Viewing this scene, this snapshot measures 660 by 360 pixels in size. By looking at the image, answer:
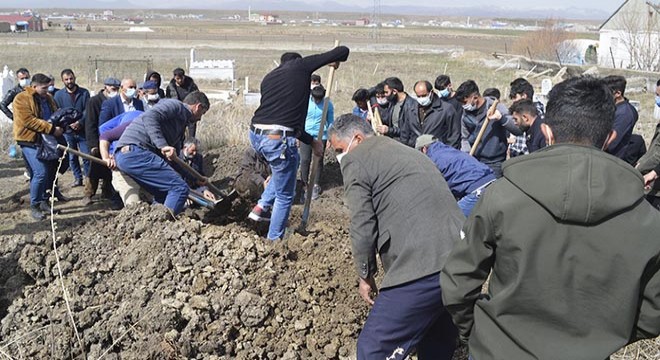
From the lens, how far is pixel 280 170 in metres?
5.27

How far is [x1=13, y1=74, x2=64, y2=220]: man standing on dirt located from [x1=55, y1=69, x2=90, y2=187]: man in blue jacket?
758 mm

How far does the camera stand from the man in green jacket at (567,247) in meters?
2.00

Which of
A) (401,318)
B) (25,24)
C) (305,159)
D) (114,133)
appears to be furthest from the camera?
(25,24)

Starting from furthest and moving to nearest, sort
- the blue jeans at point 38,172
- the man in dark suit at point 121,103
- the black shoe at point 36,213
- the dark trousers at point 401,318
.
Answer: the man in dark suit at point 121,103 < the black shoe at point 36,213 < the blue jeans at point 38,172 < the dark trousers at point 401,318

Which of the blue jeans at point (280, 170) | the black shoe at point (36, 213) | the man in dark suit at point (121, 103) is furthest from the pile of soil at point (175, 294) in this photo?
the man in dark suit at point (121, 103)

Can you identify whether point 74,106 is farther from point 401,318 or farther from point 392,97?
point 401,318

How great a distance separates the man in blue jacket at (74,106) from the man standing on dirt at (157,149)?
2.49 m

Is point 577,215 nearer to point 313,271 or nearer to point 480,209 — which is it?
point 480,209

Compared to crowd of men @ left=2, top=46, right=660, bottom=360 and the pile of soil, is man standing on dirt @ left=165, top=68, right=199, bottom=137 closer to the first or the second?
crowd of men @ left=2, top=46, right=660, bottom=360

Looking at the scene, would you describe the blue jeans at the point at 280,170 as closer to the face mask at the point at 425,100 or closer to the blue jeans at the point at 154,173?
the blue jeans at the point at 154,173

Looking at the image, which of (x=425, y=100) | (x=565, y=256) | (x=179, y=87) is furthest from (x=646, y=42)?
(x=565, y=256)

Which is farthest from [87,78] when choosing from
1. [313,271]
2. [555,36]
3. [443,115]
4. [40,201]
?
[555,36]

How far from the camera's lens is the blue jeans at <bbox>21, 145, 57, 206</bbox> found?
696cm

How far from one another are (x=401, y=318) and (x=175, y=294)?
1.79 m
